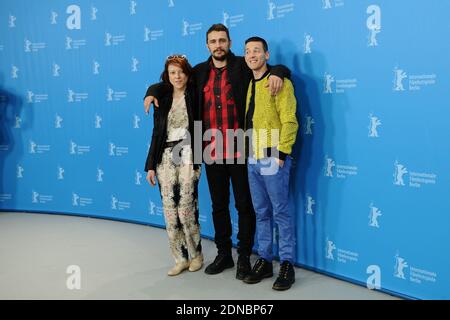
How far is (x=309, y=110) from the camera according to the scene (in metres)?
3.16

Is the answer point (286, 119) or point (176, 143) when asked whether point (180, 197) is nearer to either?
point (176, 143)

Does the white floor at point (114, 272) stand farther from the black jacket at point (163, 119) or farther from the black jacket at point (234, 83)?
the black jacket at point (234, 83)

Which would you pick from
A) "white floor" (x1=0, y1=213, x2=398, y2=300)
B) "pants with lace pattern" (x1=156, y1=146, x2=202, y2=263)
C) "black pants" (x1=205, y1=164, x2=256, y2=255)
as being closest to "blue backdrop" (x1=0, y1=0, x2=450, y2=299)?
"white floor" (x1=0, y1=213, x2=398, y2=300)

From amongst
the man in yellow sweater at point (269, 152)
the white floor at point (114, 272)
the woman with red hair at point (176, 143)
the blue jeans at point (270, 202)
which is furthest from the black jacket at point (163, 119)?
Answer: the white floor at point (114, 272)

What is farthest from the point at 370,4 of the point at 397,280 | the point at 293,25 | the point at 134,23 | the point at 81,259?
the point at 81,259

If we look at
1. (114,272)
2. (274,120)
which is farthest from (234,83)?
(114,272)

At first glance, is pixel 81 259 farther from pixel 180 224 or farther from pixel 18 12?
pixel 18 12

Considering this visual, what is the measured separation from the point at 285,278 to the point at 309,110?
Result: 1112 mm

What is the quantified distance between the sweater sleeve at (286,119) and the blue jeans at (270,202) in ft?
0.37

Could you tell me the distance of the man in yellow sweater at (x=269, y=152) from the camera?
9.43 ft

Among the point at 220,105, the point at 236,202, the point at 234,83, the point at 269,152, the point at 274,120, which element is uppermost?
the point at 234,83

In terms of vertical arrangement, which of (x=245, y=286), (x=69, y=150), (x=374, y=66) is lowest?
(x=245, y=286)

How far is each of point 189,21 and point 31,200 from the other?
2.80 metres

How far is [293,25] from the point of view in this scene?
3.18 meters
